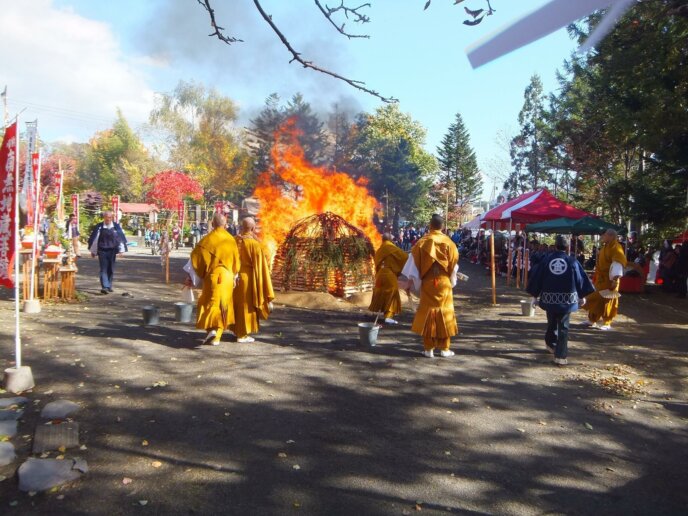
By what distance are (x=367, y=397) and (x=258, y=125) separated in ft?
117

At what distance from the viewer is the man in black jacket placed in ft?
38.6

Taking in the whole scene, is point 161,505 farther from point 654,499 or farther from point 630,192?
point 630,192

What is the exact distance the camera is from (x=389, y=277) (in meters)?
9.55

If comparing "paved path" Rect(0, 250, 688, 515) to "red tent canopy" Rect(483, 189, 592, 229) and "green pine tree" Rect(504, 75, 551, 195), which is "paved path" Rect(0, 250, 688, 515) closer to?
"red tent canopy" Rect(483, 189, 592, 229)

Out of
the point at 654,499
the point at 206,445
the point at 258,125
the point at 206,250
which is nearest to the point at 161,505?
the point at 206,445

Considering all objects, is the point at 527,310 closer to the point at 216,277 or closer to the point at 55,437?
the point at 216,277

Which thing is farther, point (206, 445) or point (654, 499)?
point (206, 445)

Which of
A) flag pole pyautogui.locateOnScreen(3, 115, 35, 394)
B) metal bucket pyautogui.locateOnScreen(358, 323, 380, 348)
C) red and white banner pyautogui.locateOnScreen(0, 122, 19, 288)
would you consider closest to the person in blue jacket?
metal bucket pyautogui.locateOnScreen(358, 323, 380, 348)

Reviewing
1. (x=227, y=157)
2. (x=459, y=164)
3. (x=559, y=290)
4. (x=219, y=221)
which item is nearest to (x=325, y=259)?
(x=219, y=221)

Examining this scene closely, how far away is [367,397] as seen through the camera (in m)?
5.47

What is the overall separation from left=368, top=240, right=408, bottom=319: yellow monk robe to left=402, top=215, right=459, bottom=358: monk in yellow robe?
2099 mm

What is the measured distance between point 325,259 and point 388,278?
3191 millimetres

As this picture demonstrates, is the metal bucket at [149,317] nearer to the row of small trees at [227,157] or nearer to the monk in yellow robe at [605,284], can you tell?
the monk in yellow robe at [605,284]

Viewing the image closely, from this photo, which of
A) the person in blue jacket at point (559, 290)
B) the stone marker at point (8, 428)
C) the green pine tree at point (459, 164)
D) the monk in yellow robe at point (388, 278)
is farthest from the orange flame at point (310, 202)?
the green pine tree at point (459, 164)
